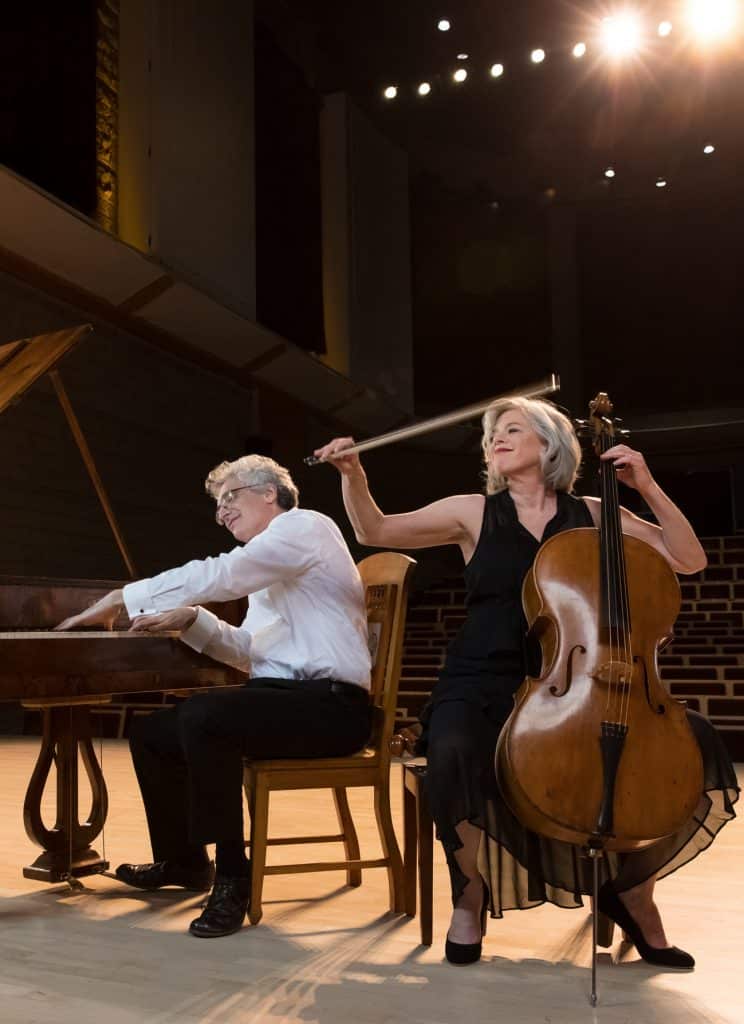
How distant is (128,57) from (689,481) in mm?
7504

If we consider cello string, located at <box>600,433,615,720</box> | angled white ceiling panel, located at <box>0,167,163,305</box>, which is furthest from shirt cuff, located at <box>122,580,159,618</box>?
angled white ceiling panel, located at <box>0,167,163,305</box>

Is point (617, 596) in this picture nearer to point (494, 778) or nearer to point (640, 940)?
point (494, 778)

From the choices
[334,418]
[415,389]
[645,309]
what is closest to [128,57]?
[334,418]

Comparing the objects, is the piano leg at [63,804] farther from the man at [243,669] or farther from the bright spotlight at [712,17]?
the bright spotlight at [712,17]

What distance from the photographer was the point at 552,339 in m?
12.0

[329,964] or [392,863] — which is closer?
[329,964]

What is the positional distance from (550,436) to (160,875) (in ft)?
4.37

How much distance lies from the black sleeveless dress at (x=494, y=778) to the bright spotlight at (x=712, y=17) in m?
6.55

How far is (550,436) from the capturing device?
2.04 metres

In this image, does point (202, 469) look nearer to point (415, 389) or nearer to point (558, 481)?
point (415, 389)

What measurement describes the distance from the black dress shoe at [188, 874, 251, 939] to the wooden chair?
0.03 metres

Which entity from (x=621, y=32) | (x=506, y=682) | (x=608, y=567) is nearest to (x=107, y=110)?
(x=621, y=32)

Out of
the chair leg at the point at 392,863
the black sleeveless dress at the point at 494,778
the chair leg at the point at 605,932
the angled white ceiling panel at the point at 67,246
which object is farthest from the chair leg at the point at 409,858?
the angled white ceiling panel at the point at 67,246

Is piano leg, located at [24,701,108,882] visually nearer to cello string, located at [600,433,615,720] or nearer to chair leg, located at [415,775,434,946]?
chair leg, located at [415,775,434,946]
